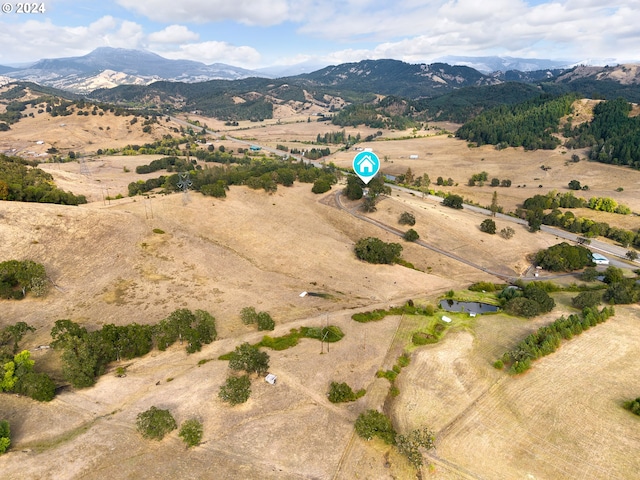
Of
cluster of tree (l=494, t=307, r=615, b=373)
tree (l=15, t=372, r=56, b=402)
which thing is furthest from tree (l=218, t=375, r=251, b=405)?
cluster of tree (l=494, t=307, r=615, b=373)

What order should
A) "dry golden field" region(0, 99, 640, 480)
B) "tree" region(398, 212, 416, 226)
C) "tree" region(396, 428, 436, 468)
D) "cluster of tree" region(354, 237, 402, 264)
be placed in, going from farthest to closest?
1. "tree" region(398, 212, 416, 226)
2. "cluster of tree" region(354, 237, 402, 264)
3. "dry golden field" region(0, 99, 640, 480)
4. "tree" region(396, 428, 436, 468)

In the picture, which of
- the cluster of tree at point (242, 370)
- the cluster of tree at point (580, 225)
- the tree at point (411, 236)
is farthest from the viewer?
the cluster of tree at point (580, 225)

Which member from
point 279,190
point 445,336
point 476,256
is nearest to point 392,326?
point 445,336

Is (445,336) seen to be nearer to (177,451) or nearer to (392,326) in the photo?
(392,326)

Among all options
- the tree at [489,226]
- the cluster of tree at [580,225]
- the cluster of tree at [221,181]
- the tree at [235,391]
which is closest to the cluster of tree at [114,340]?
the tree at [235,391]

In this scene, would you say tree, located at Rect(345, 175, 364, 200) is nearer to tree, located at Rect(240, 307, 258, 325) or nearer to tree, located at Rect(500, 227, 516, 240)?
tree, located at Rect(500, 227, 516, 240)

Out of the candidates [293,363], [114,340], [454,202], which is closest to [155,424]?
[114,340]

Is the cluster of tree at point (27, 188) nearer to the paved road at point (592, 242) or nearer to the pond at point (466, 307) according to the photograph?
the pond at point (466, 307)
